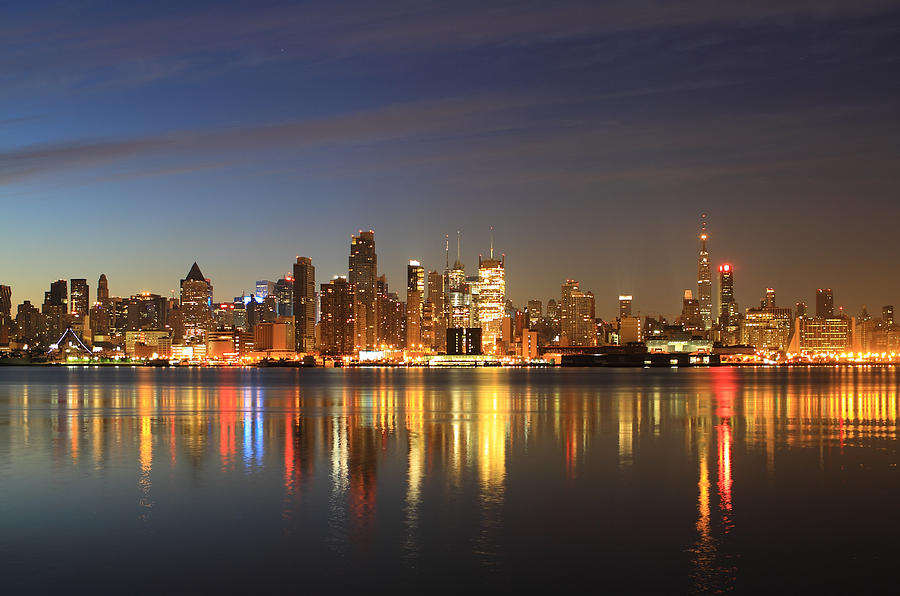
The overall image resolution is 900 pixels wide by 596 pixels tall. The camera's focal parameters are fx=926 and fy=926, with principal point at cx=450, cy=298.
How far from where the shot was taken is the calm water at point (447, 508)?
62.7ft

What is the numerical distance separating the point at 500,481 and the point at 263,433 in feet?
71.9

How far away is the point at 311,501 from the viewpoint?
2741 cm

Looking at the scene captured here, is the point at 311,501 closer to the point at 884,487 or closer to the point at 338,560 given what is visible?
the point at 338,560

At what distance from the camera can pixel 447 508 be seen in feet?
→ 86.0

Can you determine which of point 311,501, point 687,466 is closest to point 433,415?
point 687,466

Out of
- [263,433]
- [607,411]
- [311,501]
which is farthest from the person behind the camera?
[607,411]

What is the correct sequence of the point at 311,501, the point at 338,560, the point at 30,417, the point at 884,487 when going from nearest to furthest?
1. the point at 338,560
2. the point at 311,501
3. the point at 884,487
4. the point at 30,417

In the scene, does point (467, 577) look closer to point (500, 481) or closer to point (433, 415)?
point (500, 481)

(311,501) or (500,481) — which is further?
(500,481)

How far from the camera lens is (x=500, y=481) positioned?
3175cm

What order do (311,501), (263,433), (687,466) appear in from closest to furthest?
(311,501)
(687,466)
(263,433)

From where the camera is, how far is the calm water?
1912 cm

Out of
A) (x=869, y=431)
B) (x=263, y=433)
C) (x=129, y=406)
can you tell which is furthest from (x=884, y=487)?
(x=129, y=406)

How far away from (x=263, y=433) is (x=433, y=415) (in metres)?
17.4
